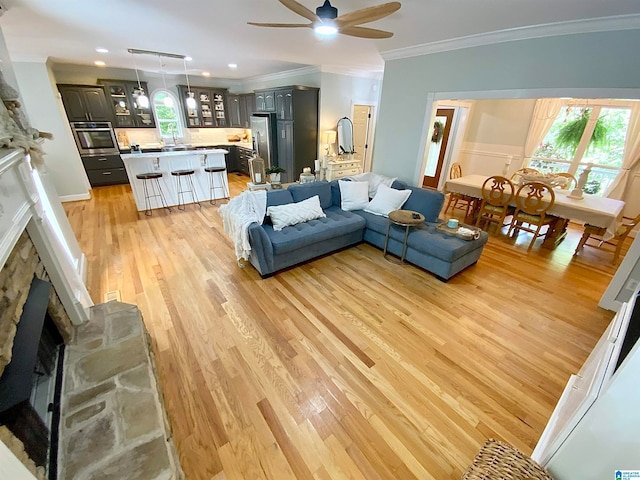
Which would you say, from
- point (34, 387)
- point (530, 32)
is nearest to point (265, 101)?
point (530, 32)

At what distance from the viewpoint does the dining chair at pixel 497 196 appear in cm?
402

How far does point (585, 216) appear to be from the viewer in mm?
3418

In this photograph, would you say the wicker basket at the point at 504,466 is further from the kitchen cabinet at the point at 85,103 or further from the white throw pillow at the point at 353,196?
the kitchen cabinet at the point at 85,103

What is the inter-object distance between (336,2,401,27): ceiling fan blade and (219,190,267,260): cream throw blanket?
1.95 metres

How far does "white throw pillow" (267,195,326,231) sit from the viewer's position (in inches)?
126

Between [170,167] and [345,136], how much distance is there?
3905mm

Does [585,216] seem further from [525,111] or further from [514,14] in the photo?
[525,111]

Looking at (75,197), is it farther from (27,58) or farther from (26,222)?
(26,222)

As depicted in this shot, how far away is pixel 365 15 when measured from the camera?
1895 millimetres

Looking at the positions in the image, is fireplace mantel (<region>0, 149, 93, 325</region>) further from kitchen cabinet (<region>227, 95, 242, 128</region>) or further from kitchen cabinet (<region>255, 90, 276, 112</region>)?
kitchen cabinet (<region>227, 95, 242, 128</region>)

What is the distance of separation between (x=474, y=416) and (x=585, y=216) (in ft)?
11.0

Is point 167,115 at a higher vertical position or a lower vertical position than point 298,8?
lower

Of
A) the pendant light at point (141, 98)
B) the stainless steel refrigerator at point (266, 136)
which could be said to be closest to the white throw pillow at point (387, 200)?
the stainless steel refrigerator at point (266, 136)

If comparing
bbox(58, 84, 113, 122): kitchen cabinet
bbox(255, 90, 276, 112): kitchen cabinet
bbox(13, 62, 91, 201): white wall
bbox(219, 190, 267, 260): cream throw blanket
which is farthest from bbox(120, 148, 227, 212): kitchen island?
bbox(219, 190, 267, 260): cream throw blanket
